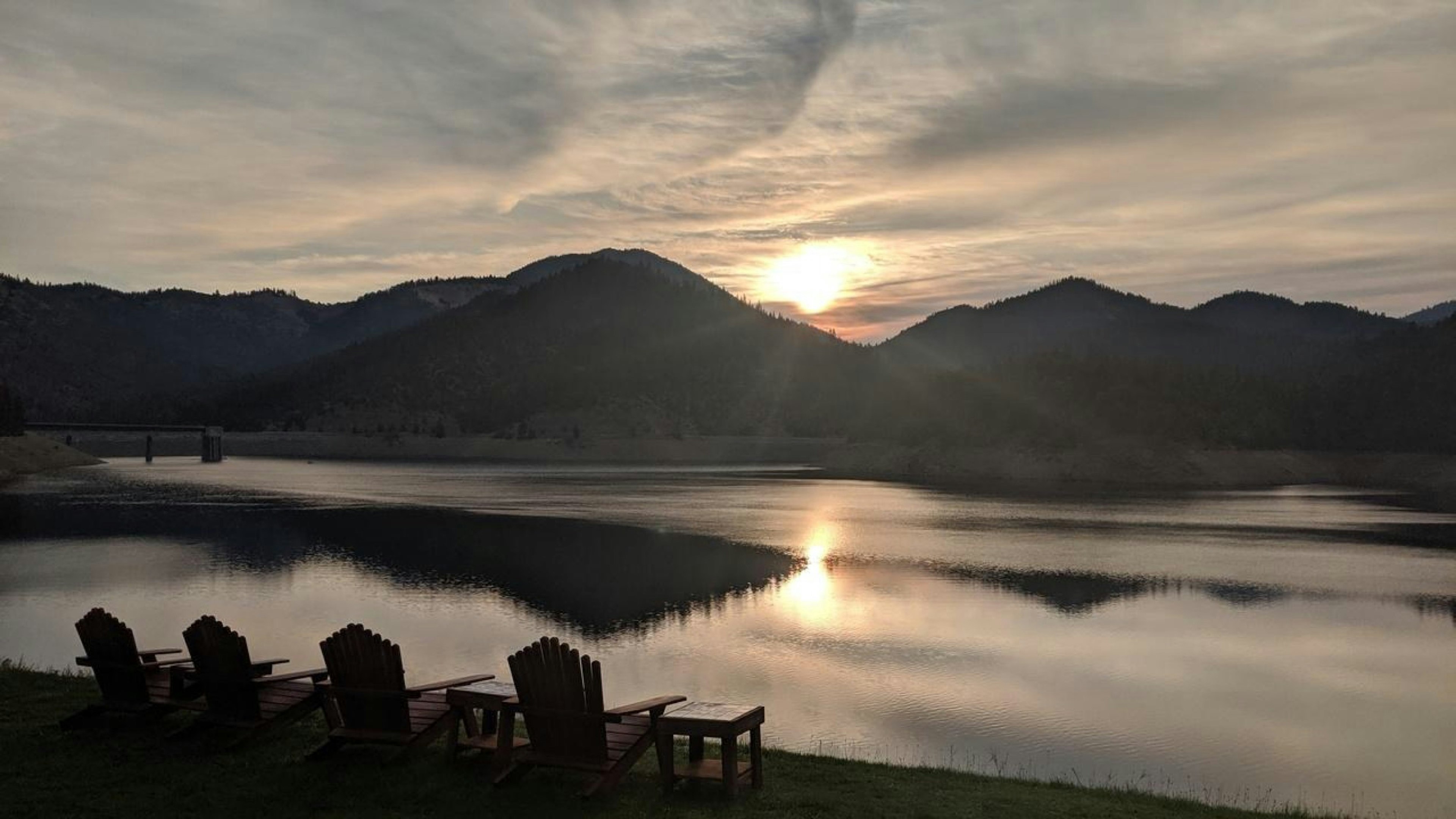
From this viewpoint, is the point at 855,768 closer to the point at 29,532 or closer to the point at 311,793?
the point at 311,793

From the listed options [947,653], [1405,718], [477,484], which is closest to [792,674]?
[947,653]

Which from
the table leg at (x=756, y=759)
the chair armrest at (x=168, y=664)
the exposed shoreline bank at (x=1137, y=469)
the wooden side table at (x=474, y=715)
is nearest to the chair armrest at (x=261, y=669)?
the chair armrest at (x=168, y=664)

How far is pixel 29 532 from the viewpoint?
48.8 meters

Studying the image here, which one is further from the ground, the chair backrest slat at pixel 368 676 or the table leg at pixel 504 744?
the chair backrest slat at pixel 368 676

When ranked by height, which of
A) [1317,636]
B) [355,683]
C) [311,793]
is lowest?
[1317,636]

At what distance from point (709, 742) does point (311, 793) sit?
4.81m

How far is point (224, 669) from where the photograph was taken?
11.4 metres

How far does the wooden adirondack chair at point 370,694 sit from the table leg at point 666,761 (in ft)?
7.83

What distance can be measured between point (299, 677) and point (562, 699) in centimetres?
382

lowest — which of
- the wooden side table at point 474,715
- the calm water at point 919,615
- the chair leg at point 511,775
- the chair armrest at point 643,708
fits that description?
the calm water at point 919,615

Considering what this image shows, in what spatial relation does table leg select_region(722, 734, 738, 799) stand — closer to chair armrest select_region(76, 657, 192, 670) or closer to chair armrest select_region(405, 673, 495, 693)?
chair armrest select_region(405, 673, 495, 693)

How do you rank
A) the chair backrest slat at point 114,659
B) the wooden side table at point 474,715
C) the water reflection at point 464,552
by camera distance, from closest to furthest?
the wooden side table at point 474,715, the chair backrest slat at point 114,659, the water reflection at point 464,552

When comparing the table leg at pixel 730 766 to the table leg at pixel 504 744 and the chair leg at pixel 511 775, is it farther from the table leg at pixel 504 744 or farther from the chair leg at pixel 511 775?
the table leg at pixel 504 744

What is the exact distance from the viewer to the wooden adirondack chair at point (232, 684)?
37.0 ft
